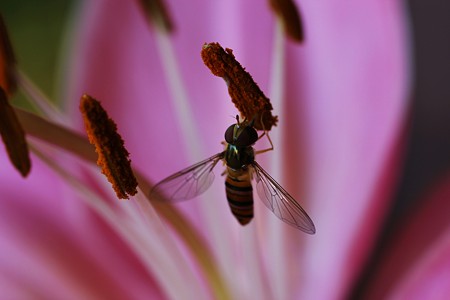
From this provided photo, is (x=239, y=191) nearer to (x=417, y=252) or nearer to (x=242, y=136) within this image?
(x=242, y=136)

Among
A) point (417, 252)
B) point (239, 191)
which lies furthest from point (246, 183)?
point (417, 252)

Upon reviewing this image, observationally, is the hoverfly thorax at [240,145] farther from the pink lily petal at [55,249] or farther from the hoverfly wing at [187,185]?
the pink lily petal at [55,249]

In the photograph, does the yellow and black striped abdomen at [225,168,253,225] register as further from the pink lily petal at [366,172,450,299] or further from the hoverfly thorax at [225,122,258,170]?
the pink lily petal at [366,172,450,299]

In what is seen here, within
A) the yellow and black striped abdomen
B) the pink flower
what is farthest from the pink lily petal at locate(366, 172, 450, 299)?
the yellow and black striped abdomen

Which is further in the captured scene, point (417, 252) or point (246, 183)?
point (417, 252)

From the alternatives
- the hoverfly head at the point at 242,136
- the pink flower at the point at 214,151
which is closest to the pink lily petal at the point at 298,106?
the pink flower at the point at 214,151

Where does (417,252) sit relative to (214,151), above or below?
below

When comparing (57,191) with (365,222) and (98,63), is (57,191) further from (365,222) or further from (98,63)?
(365,222)

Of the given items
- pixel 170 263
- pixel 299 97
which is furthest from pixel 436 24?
pixel 170 263
